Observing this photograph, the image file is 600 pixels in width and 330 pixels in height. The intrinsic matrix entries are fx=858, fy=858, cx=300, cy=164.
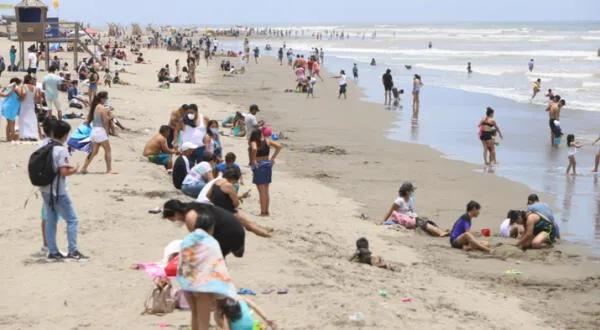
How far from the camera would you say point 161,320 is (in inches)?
291

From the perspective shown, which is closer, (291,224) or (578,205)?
(291,224)

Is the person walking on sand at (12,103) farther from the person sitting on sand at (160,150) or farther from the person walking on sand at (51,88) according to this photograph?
the person sitting on sand at (160,150)

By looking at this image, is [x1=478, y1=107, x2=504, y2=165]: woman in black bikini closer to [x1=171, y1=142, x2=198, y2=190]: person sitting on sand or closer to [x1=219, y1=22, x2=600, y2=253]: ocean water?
[x1=219, y1=22, x2=600, y2=253]: ocean water

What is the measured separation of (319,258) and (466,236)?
2.70 meters

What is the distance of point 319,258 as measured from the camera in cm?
1038

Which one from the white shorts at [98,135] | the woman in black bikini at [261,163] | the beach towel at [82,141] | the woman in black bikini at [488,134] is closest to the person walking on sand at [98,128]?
the white shorts at [98,135]

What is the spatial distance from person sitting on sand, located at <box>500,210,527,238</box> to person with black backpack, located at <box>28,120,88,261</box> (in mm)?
6695

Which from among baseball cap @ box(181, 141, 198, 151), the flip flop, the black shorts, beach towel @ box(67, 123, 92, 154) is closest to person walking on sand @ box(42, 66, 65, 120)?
beach towel @ box(67, 123, 92, 154)

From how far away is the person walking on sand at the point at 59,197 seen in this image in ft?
28.1

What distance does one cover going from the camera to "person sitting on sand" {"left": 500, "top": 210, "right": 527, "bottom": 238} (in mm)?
12703

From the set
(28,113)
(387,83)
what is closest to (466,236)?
(28,113)

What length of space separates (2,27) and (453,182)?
5616cm

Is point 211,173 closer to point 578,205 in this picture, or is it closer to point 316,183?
point 316,183

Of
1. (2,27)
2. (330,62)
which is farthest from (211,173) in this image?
(2,27)
